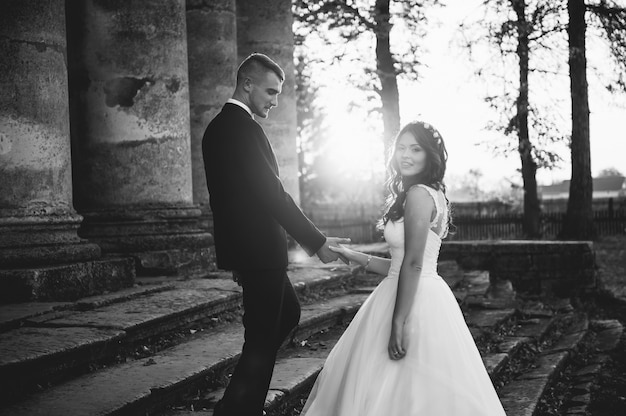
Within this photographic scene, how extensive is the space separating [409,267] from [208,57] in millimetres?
6917

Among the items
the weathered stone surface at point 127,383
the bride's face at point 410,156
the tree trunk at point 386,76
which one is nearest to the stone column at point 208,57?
the weathered stone surface at point 127,383

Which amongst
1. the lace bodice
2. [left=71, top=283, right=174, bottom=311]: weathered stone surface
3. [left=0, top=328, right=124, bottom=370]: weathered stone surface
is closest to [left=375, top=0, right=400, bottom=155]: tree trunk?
[left=71, top=283, right=174, bottom=311]: weathered stone surface

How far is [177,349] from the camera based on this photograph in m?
4.96

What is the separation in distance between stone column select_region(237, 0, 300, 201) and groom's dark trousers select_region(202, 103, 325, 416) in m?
7.11

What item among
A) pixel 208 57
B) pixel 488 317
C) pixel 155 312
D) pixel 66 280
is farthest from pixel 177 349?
pixel 208 57

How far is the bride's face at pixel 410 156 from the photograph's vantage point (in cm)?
360

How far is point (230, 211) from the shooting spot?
352 cm

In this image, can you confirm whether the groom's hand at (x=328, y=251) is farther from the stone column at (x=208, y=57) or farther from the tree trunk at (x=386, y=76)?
the tree trunk at (x=386, y=76)

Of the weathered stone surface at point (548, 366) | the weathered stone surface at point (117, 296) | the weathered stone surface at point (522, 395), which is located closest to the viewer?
the weathered stone surface at point (522, 395)

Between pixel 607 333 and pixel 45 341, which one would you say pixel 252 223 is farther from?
pixel 607 333

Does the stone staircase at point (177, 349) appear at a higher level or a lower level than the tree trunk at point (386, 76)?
lower

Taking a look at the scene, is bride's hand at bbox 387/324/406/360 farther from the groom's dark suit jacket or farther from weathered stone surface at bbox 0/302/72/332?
weathered stone surface at bbox 0/302/72/332

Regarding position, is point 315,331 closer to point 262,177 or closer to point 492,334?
point 492,334

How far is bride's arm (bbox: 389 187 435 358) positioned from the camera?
11.0ft
